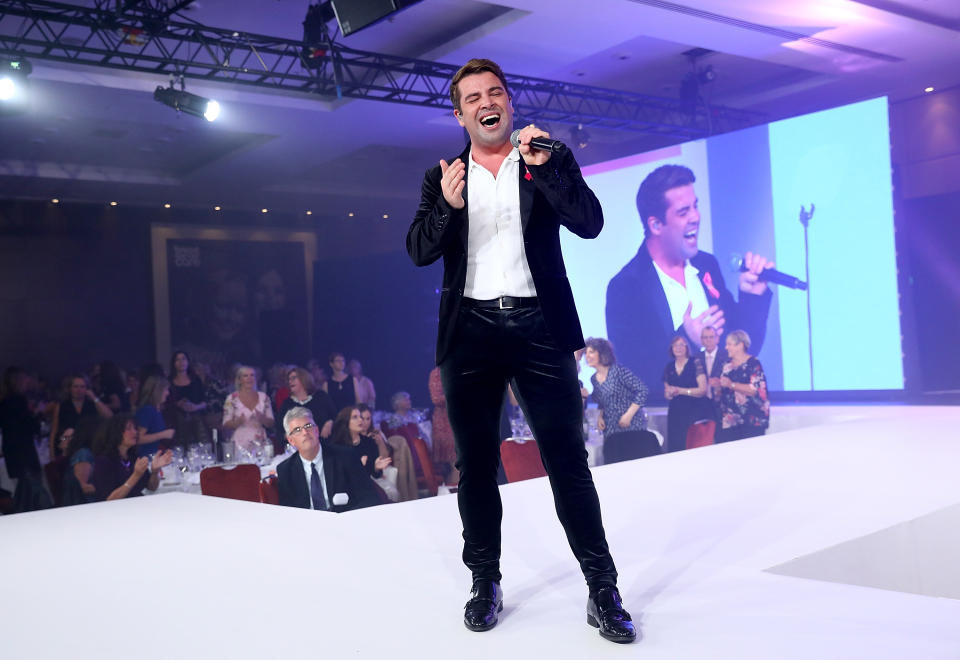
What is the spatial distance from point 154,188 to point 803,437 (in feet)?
28.6

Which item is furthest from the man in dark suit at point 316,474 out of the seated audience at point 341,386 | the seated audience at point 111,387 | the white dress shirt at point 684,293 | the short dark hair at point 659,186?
the short dark hair at point 659,186

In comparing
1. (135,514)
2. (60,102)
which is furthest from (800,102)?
(135,514)

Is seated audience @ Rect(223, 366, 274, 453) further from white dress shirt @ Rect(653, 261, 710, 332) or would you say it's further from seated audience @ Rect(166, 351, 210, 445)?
white dress shirt @ Rect(653, 261, 710, 332)

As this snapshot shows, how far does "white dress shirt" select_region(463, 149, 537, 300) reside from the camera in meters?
1.76

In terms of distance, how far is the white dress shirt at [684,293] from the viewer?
8742 mm

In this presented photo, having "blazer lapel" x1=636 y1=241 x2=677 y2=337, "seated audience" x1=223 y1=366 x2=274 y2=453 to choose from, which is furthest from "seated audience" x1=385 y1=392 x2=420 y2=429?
"blazer lapel" x1=636 y1=241 x2=677 y2=337

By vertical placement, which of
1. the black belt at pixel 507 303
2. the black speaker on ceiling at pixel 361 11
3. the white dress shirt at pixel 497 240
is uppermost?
the black speaker on ceiling at pixel 361 11

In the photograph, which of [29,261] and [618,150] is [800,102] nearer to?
[618,150]

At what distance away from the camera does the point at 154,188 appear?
10.8 m

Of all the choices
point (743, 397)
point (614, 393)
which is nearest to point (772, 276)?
point (743, 397)

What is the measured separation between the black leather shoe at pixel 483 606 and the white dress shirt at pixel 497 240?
58cm

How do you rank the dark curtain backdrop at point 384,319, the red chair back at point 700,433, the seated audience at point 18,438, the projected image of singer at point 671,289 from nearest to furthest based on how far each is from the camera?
the red chair back at point 700,433 → the seated audience at point 18,438 → the projected image of singer at point 671,289 → the dark curtain backdrop at point 384,319

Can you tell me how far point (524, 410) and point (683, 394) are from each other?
16.4ft

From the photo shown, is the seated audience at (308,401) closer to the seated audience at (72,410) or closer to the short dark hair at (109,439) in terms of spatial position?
the short dark hair at (109,439)
